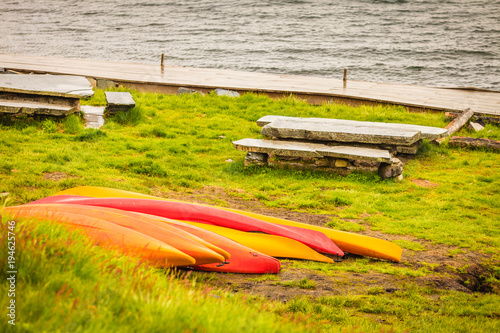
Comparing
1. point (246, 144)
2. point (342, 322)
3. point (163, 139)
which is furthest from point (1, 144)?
point (342, 322)

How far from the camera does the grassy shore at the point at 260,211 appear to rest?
2.41m

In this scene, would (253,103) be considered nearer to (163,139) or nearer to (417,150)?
(163,139)

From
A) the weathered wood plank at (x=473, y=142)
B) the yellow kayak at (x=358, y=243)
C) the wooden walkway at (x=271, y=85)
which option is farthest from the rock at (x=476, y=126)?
the yellow kayak at (x=358, y=243)

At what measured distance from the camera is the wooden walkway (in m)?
A: 15.3

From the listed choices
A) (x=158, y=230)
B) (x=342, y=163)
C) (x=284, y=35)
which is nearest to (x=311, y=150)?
(x=342, y=163)

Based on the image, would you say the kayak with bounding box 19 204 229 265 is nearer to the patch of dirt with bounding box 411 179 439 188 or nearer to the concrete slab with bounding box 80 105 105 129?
the patch of dirt with bounding box 411 179 439 188

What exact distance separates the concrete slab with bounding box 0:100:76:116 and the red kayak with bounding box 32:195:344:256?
5.26 metres

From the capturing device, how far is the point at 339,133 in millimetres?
8812

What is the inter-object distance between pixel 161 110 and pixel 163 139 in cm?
265

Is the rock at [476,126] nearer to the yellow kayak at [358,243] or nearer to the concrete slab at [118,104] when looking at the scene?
the yellow kayak at [358,243]

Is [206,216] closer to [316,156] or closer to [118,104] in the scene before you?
[316,156]

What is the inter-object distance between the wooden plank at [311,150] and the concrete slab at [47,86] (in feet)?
14.6

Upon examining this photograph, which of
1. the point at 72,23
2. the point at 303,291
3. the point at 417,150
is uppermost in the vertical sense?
the point at 72,23

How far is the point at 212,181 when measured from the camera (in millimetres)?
8312
